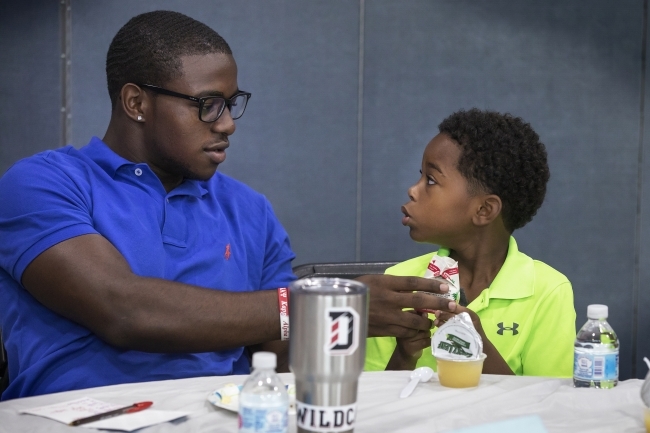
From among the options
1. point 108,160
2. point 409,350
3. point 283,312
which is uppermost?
point 108,160

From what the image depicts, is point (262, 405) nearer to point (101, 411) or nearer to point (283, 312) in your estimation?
point (101, 411)

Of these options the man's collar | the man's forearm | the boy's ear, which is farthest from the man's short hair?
the boy's ear

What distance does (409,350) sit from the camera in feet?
5.87

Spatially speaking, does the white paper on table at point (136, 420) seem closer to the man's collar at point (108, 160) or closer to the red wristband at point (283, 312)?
the red wristband at point (283, 312)

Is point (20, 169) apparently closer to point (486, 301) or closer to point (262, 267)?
point (262, 267)

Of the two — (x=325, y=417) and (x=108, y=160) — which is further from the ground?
(x=108, y=160)

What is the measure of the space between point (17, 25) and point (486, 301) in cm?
270

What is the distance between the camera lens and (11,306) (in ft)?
5.82

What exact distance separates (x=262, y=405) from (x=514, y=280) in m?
1.16

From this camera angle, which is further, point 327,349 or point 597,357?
point 597,357

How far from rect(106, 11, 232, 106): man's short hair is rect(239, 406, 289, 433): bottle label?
1.15 m

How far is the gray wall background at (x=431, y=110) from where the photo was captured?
12.6 feet

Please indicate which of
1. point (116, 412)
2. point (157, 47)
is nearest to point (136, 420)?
point (116, 412)

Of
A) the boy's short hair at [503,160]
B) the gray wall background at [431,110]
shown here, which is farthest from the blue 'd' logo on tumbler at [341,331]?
the gray wall background at [431,110]
